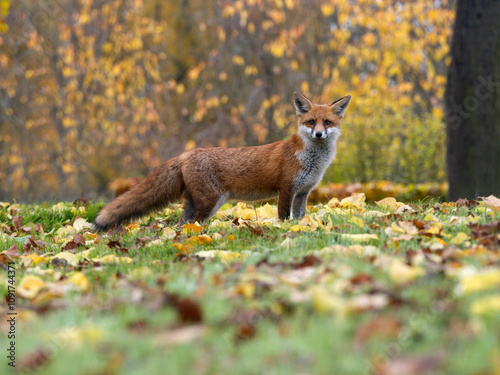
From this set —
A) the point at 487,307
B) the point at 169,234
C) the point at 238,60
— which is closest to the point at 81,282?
the point at 169,234

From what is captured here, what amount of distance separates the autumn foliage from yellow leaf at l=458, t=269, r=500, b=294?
9294mm

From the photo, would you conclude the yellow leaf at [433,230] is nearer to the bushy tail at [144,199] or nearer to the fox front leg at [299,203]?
the fox front leg at [299,203]

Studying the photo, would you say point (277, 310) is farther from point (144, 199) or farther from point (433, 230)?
point (144, 199)

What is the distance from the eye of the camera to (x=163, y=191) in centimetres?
589

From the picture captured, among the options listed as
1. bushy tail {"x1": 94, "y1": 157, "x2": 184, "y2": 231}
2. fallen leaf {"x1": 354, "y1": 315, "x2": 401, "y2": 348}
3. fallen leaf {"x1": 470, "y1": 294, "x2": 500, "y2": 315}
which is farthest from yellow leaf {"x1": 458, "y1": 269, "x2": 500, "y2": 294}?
bushy tail {"x1": 94, "y1": 157, "x2": 184, "y2": 231}

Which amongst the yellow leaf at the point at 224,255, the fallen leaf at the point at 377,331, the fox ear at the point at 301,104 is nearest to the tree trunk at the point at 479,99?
the fox ear at the point at 301,104

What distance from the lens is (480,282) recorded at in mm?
2229

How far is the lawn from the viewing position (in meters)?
1.84

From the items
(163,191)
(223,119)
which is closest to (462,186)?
(163,191)

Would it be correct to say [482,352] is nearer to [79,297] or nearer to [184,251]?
[79,297]

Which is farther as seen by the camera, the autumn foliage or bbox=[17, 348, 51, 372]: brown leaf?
the autumn foliage

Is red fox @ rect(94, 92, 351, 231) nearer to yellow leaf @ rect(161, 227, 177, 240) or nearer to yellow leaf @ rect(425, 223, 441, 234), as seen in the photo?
yellow leaf @ rect(161, 227, 177, 240)

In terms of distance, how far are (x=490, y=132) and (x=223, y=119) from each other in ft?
27.0

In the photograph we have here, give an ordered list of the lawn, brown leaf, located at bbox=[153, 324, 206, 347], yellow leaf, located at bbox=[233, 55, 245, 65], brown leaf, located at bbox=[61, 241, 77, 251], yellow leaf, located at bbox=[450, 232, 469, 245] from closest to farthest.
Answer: the lawn < brown leaf, located at bbox=[153, 324, 206, 347] < yellow leaf, located at bbox=[450, 232, 469, 245] < brown leaf, located at bbox=[61, 241, 77, 251] < yellow leaf, located at bbox=[233, 55, 245, 65]
